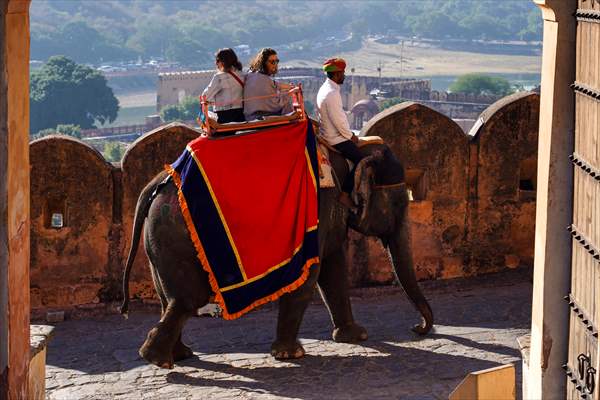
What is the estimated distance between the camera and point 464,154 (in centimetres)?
889

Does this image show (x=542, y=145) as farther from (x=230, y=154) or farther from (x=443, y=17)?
(x=443, y=17)

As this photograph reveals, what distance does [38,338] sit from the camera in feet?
19.4

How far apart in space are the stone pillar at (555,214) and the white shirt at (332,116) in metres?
2.23

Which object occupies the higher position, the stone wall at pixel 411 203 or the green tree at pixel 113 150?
the stone wall at pixel 411 203

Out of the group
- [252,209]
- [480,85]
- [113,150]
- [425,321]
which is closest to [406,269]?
[425,321]

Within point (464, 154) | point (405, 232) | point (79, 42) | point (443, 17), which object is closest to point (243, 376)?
point (405, 232)

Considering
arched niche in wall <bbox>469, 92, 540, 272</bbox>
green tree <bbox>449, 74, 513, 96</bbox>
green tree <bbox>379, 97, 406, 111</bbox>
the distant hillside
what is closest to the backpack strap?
arched niche in wall <bbox>469, 92, 540, 272</bbox>

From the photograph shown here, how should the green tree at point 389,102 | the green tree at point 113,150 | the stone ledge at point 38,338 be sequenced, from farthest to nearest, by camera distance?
the green tree at point 389,102 < the green tree at point 113,150 < the stone ledge at point 38,338

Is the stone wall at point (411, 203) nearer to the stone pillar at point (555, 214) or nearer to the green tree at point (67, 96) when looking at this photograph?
the stone pillar at point (555, 214)

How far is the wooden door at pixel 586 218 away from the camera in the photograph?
15.5ft

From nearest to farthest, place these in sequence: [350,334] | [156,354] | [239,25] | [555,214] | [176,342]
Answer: [555,214] < [156,354] < [176,342] < [350,334] < [239,25]

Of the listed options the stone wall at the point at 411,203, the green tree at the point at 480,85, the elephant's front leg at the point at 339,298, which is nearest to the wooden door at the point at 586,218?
the elephant's front leg at the point at 339,298

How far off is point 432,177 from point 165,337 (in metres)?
2.56

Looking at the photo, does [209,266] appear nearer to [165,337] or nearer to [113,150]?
[165,337]
